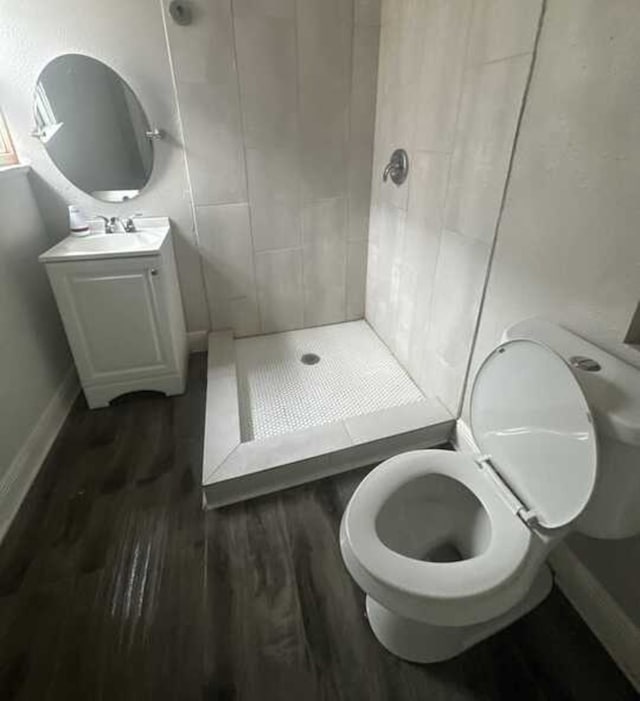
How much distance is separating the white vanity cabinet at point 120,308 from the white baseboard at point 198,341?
0.33m

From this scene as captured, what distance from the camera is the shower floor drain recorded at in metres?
2.25

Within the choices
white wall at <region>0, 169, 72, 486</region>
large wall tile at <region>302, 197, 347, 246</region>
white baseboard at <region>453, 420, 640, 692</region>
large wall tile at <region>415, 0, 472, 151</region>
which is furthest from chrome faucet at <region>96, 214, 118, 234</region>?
white baseboard at <region>453, 420, 640, 692</region>

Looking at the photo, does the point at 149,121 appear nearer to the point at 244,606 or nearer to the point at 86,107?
the point at 86,107

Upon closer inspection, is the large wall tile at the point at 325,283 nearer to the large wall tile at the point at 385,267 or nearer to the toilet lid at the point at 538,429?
the large wall tile at the point at 385,267

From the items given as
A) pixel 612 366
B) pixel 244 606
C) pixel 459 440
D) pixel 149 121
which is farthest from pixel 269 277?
pixel 612 366

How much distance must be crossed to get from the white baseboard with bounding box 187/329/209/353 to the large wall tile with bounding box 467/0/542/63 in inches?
73.3

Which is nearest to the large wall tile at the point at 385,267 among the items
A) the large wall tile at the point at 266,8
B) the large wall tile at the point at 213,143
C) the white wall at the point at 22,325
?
the large wall tile at the point at 213,143

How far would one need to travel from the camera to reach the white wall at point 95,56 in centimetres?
159

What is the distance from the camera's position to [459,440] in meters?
1.70

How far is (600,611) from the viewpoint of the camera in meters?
1.08

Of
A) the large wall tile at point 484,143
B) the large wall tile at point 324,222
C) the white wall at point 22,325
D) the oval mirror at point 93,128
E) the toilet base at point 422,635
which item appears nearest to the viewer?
the toilet base at point 422,635

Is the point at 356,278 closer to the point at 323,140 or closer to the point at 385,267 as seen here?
the point at 385,267

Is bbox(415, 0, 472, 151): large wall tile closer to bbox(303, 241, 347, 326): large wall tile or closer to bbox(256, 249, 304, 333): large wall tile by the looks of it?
bbox(303, 241, 347, 326): large wall tile

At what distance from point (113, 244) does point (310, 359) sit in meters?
1.17
